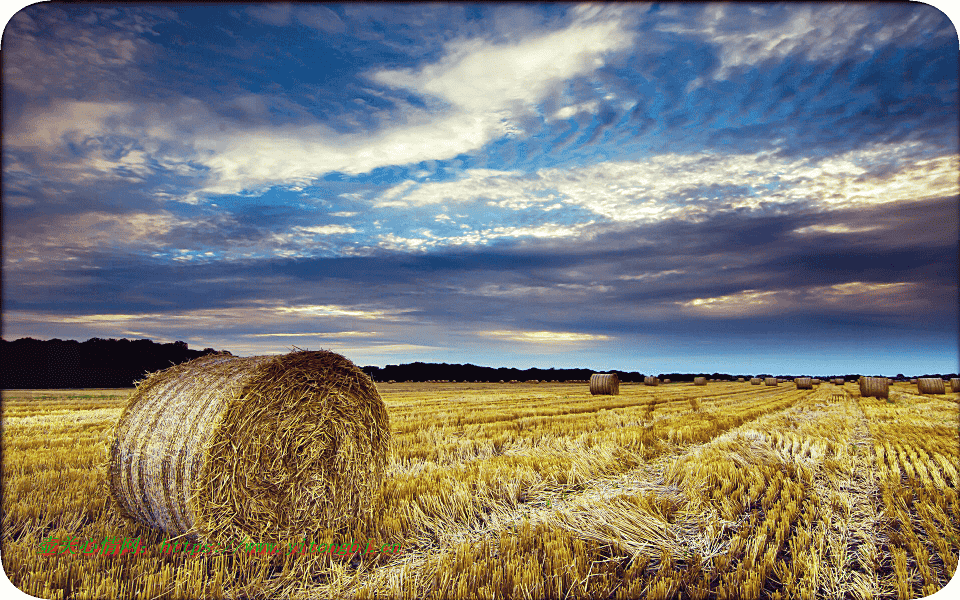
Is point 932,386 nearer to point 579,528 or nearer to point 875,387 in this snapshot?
point 875,387

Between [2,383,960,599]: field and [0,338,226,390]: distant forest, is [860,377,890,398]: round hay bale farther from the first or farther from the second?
[0,338,226,390]: distant forest

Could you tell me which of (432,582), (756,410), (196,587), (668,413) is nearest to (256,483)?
(196,587)

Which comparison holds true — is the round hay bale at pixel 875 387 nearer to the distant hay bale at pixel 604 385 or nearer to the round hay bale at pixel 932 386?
the round hay bale at pixel 932 386

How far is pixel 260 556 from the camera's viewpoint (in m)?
4.60

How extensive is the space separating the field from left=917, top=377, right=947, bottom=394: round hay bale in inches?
1113

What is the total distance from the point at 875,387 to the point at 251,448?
105 ft

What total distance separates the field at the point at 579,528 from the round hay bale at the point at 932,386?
28.3 m

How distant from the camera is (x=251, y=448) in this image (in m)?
5.23

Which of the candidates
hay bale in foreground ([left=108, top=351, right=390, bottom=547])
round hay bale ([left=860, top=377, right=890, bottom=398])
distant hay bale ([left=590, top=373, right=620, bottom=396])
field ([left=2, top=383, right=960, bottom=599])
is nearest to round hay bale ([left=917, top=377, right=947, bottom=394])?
round hay bale ([left=860, top=377, right=890, bottom=398])

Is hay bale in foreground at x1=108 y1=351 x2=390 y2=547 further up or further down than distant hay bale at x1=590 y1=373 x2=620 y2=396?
Result: further up

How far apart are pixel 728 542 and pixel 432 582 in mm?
2619

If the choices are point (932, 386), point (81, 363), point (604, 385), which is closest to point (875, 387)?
point (932, 386)

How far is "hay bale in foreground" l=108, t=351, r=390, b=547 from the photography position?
488cm

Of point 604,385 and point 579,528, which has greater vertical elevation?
point 579,528
